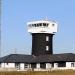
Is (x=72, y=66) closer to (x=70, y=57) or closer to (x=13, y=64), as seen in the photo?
(x=70, y=57)

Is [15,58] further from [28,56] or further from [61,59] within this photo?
[61,59]

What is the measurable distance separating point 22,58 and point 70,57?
33.2 ft

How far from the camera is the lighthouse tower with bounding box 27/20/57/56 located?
70.8 meters

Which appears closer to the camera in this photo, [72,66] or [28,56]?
[72,66]

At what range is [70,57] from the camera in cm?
6694

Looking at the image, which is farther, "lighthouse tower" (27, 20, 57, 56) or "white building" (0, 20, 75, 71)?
"lighthouse tower" (27, 20, 57, 56)

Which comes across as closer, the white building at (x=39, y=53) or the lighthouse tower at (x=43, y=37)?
the white building at (x=39, y=53)

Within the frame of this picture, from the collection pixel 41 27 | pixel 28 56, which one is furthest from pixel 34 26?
pixel 28 56

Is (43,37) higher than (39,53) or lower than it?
higher

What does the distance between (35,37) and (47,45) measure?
3.00m

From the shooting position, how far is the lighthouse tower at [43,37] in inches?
2788

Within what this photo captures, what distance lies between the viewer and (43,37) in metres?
70.8

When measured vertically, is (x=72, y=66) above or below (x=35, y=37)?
below

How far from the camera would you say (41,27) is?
7138 centimetres
